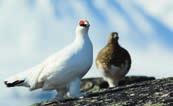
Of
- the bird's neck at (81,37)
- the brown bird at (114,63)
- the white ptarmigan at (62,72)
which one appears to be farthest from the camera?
the brown bird at (114,63)

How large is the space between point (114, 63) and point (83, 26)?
14.6 ft

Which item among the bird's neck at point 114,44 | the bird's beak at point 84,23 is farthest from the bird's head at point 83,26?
the bird's neck at point 114,44

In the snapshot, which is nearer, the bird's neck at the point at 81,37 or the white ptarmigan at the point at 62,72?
the white ptarmigan at the point at 62,72

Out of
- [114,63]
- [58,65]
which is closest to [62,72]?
[58,65]

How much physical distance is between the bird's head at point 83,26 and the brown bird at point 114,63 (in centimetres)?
433

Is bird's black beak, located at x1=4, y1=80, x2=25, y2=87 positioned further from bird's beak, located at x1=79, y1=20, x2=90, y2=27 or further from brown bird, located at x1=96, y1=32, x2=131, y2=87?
brown bird, located at x1=96, y1=32, x2=131, y2=87

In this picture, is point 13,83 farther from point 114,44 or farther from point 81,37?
point 114,44

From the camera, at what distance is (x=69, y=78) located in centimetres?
1501

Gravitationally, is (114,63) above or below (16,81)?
above

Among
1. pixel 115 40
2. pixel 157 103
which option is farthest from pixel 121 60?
pixel 157 103

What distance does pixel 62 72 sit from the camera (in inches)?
591

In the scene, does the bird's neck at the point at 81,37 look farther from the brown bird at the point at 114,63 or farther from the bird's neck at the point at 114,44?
the bird's neck at the point at 114,44

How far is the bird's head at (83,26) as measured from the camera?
1571 cm

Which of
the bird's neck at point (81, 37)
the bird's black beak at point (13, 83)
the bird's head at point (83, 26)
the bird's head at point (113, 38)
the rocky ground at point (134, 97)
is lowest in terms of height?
the rocky ground at point (134, 97)
